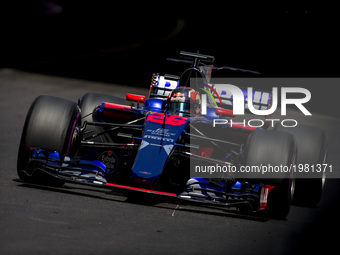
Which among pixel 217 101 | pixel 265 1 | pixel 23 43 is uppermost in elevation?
pixel 265 1

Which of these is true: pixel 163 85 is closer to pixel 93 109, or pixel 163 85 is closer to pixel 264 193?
pixel 93 109

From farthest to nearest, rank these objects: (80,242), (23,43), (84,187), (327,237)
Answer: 1. (23,43)
2. (84,187)
3. (327,237)
4. (80,242)

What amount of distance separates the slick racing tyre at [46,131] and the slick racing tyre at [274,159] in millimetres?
1981

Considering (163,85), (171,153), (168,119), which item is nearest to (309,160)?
(168,119)

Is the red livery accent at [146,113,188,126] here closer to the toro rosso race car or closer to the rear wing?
the toro rosso race car

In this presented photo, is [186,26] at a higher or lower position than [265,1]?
lower

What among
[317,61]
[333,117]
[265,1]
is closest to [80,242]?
[333,117]

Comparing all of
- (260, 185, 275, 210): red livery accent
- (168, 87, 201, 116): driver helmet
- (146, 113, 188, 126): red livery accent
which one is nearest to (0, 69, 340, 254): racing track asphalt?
(260, 185, 275, 210): red livery accent

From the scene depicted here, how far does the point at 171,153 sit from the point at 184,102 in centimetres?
131

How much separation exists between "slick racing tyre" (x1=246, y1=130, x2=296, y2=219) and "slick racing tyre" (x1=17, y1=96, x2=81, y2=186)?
6.50 ft

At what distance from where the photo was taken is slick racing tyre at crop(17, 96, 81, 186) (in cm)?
900

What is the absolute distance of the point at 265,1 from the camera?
50.2 meters

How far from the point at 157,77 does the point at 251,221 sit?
142 inches

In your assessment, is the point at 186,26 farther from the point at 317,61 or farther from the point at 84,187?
the point at 84,187
